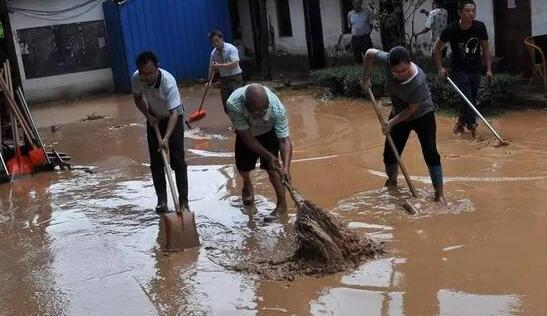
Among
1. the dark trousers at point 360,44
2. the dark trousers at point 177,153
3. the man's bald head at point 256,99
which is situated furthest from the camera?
the dark trousers at point 360,44

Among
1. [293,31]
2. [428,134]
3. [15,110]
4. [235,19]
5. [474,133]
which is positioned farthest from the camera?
[235,19]

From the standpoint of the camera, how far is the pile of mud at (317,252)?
4.47m

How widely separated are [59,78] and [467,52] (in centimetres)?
1239

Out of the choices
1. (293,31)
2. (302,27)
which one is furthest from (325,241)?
(293,31)

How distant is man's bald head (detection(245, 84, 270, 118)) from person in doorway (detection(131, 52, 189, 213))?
3.29ft

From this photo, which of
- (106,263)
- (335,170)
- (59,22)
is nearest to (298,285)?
(106,263)

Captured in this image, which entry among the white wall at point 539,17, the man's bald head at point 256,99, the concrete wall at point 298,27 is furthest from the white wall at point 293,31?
the man's bald head at point 256,99

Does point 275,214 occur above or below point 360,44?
below

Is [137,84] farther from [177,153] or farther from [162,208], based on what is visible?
[162,208]

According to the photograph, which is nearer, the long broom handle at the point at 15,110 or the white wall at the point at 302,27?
the long broom handle at the point at 15,110

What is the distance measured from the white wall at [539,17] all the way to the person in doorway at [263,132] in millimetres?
6026

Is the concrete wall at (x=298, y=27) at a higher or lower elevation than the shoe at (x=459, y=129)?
higher

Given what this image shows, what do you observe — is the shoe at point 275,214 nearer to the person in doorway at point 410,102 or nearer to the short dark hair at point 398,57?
the person in doorway at point 410,102

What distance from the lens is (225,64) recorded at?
9.95m
